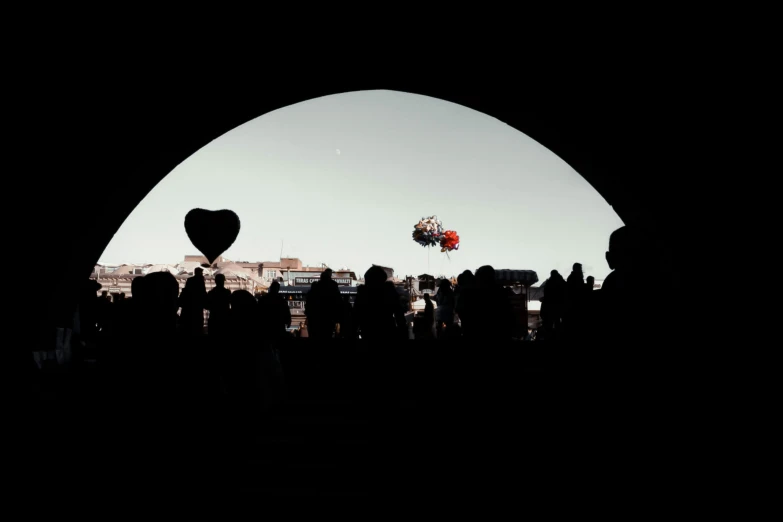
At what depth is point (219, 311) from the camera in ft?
16.7

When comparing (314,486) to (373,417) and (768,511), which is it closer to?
(373,417)

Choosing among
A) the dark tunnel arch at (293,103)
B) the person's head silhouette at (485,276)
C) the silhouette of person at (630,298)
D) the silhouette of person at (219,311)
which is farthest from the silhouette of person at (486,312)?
the dark tunnel arch at (293,103)

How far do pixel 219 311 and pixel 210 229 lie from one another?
141 inches

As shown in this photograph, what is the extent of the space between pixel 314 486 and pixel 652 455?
6.67 ft

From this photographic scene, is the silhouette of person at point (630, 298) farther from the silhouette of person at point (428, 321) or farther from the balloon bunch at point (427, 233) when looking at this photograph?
the balloon bunch at point (427, 233)

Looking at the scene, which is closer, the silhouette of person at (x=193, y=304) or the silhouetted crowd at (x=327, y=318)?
the silhouetted crowd at (x=327, y=318)

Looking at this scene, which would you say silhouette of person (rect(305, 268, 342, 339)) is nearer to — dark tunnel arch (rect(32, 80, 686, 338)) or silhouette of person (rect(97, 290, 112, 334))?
dark tunnel arch (rect(32, 80, 686, 338))

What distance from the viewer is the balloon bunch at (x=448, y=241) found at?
35.6 m

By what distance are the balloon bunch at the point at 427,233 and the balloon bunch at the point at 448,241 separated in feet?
1.29

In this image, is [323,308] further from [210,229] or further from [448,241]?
[448,241]

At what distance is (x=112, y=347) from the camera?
2.82 metres

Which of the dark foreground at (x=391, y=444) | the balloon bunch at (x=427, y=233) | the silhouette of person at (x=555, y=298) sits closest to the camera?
the dark foreground at (x=391, y=444)

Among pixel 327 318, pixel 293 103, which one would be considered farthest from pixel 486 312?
pixel 293 103

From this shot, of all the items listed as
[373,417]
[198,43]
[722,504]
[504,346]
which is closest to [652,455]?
[722,504]
